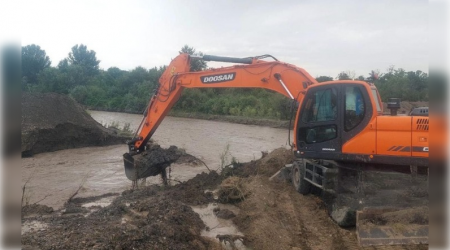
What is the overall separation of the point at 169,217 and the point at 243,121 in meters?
23.5

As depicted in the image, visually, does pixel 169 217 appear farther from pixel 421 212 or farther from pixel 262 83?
pixel 262 83

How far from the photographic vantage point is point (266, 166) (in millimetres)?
10102

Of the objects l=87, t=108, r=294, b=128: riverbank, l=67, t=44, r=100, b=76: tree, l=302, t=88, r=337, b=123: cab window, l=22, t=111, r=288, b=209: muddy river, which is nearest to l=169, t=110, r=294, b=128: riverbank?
l=87, t=108, r=294, b=128: riverbank

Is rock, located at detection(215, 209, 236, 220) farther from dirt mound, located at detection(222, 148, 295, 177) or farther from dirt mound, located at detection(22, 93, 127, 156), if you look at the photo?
dirt mound, located at detection(22, 93, 127, 156)

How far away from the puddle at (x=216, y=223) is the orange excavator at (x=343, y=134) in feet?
5.49

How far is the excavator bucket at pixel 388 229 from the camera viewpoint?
527 cm

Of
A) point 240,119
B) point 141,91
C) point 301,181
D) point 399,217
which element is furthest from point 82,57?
point 399,217

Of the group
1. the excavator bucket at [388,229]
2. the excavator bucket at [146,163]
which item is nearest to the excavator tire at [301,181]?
the excavator bucket at [388,229]

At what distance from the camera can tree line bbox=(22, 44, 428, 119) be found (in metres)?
30.4

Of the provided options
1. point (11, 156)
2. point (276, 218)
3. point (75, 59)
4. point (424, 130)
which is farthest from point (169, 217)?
point (75, 59)

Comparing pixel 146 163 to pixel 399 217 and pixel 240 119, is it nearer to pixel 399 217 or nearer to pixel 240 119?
pixel 399 217

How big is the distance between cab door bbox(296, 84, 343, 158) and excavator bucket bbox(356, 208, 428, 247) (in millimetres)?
1414

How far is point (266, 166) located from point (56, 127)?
1035cm

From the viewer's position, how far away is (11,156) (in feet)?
5.35
